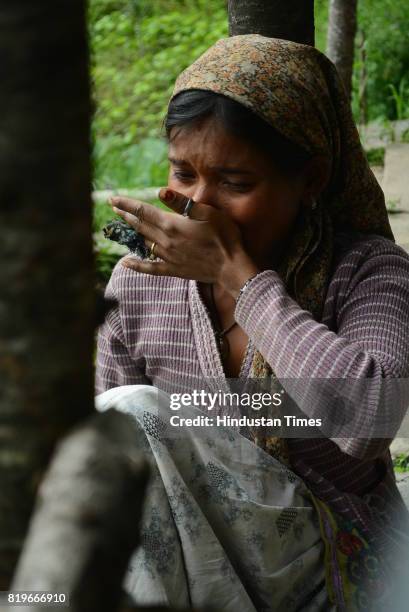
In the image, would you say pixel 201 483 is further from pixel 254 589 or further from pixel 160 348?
pixel 160 348

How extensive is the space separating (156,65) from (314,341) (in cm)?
830

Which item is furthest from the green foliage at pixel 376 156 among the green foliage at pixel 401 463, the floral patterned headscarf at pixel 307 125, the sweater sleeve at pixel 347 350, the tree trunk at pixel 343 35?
the sweater sleeve at pixel 347 350

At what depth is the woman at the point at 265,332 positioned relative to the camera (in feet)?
6.50

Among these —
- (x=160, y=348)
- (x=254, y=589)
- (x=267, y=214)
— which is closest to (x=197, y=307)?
(x=160, y=348)

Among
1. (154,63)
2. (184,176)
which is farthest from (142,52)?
(184,176)

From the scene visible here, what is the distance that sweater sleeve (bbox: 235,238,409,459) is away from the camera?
1980 mm

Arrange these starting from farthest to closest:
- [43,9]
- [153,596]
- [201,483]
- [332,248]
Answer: [332,248] < [201,483] < [153,596] < [43,9]

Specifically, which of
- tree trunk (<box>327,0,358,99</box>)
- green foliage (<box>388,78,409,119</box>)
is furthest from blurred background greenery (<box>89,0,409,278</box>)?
tree trunk (<box>327,0,358,99</box>)

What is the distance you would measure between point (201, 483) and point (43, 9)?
1.51 m

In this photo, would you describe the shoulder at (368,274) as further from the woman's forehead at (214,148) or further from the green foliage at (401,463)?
the green foliage at (401,463)

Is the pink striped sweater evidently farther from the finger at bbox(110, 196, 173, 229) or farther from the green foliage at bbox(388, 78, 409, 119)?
the green foliage at bbox(388, 78, 409, 119)

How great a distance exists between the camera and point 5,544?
2.40 feet

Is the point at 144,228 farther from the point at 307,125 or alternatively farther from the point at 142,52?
the point at 142,52

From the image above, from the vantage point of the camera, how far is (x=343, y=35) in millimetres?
5113
